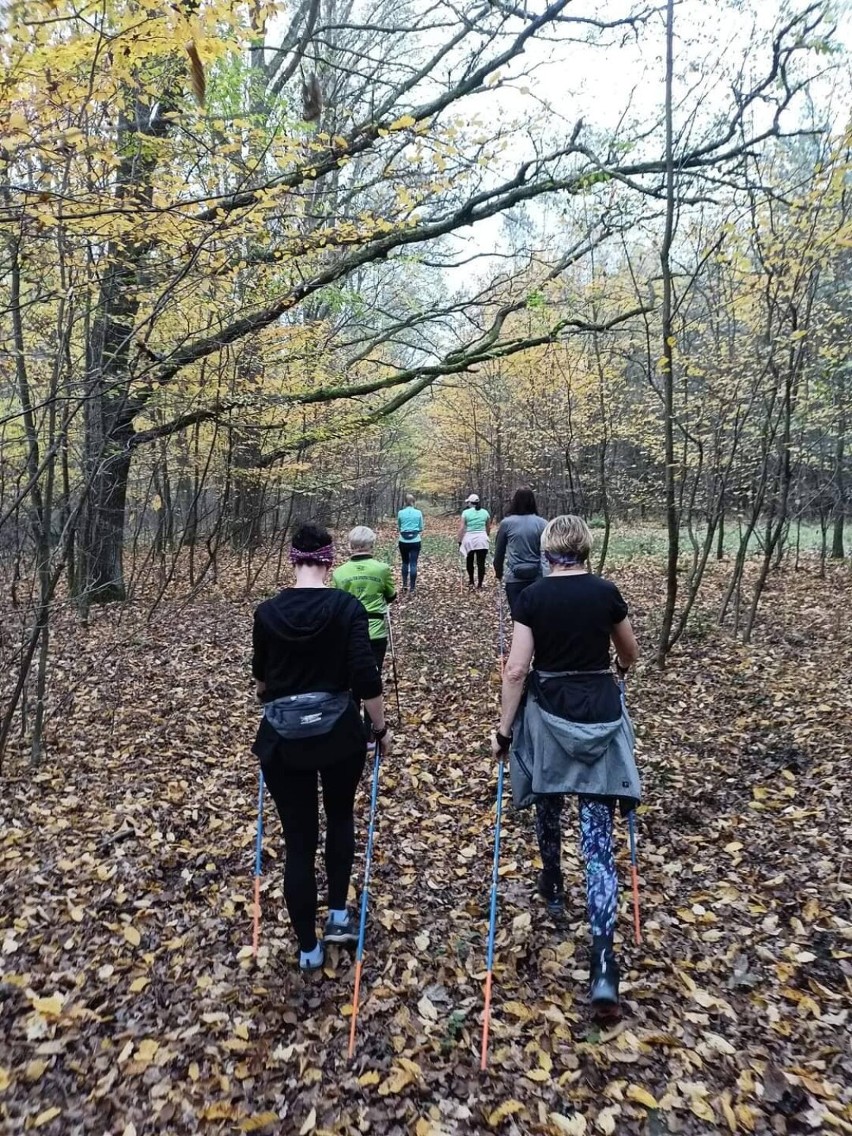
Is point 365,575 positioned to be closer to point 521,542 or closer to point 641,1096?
point 521,542

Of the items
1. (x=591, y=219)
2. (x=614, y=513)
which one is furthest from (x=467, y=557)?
(x=614, y=513)

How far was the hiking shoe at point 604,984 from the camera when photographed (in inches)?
115

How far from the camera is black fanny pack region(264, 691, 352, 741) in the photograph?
2.95 meters

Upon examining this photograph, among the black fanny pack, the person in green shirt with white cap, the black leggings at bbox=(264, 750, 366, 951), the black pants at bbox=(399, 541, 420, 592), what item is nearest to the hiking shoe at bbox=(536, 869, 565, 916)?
the black leggings at bbox=(264, 750, 366, 951)

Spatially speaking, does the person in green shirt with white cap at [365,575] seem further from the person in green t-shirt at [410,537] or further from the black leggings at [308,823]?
the person in green t-shirt at [410,537]

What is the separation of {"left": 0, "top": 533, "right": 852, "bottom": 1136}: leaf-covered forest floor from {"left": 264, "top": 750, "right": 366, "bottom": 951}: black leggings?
0.52 m

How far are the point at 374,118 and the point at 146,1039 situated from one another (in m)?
11.7

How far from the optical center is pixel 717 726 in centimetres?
622

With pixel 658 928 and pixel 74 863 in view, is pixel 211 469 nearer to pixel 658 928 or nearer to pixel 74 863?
pixel 74 863

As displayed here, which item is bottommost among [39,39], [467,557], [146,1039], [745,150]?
[146,1039]

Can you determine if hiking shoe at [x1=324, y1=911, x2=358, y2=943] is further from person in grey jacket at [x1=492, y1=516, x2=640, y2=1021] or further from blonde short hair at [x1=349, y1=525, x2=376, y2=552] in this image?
blonde short hair at [x1=349, y1=525, x2=376, y2=552]

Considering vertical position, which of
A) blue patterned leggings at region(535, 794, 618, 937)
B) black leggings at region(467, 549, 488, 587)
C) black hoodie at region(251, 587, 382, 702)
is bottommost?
blue patterned leggings at region(535, 794, 618, 937)

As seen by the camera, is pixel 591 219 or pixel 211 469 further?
pixel 211 469

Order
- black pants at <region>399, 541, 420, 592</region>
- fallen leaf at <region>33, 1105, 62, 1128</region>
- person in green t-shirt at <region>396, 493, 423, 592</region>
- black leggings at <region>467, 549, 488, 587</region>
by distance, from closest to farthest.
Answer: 1. fallen leaf at <region>33, 1105, 62, 1128</region>
2. person in green t-shirt at <region>396, 493, 423, 592</region>
3. black pants at <region>399, 541, 420, 592</region>
4. black leggings at <region>467, 549, 488, 587</region>
